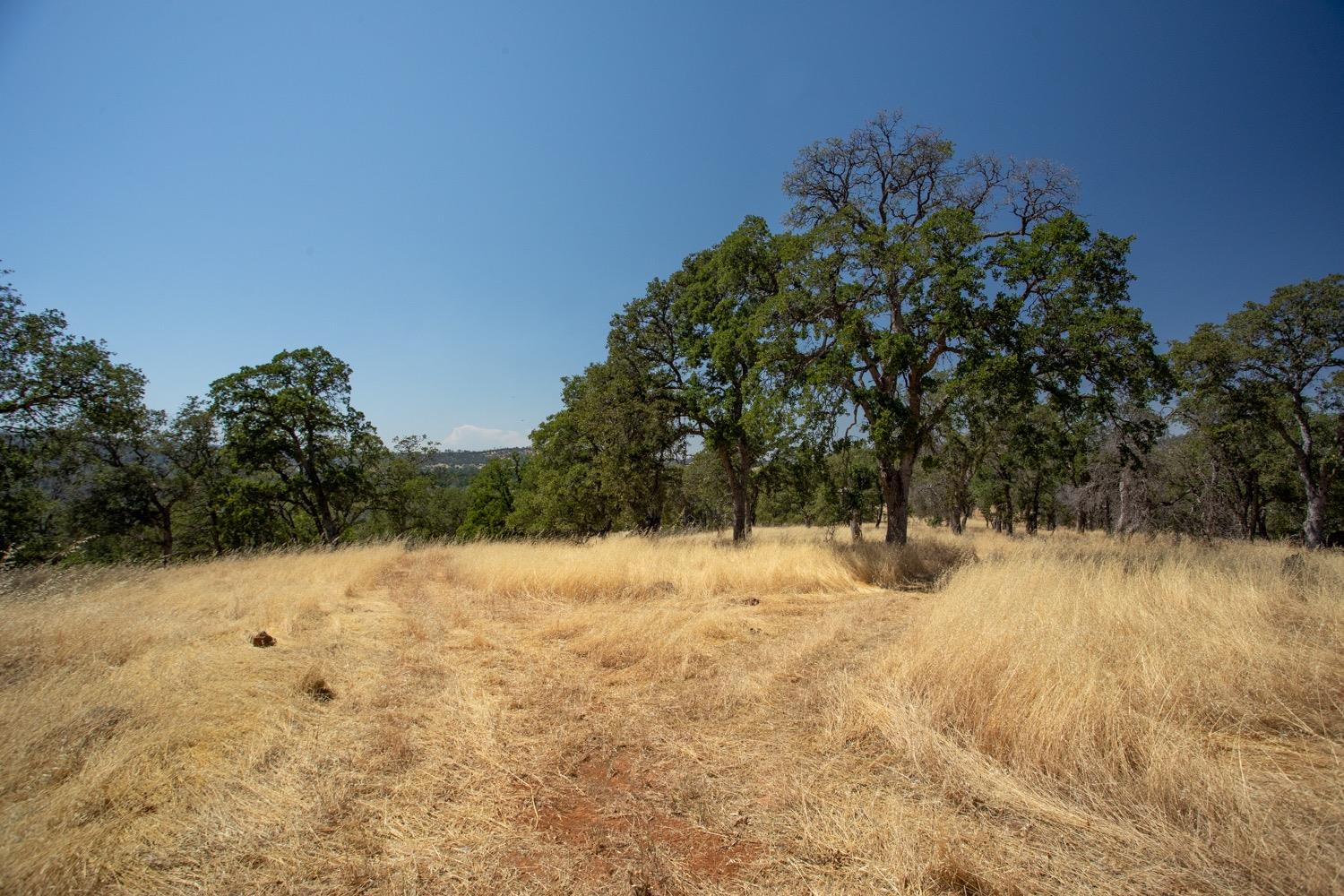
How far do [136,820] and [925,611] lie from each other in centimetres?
768

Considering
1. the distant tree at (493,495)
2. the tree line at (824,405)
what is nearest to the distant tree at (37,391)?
the tree line at (824,405)

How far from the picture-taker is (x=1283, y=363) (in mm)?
14930

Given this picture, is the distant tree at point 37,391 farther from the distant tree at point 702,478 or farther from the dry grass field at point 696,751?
the distant tree at point 702,478

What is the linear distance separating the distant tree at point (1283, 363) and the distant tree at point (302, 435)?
31.6m

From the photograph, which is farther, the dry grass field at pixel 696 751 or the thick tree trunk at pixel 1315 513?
the thick tree trunk at pixel 1315 513

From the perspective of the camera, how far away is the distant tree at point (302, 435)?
19891 millimetres

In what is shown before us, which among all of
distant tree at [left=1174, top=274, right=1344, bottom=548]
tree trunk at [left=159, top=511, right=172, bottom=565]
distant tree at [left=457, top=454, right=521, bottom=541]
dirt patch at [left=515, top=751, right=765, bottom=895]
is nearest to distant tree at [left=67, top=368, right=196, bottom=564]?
tree trunk at [left=159, top=511, right=172, bottom=565]

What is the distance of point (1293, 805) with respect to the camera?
238 cm

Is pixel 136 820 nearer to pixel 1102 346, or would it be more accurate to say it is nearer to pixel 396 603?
pixel 396 603

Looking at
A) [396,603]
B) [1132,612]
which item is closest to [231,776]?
[396,603]

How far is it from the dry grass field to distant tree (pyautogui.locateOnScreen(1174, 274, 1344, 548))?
45.0ft

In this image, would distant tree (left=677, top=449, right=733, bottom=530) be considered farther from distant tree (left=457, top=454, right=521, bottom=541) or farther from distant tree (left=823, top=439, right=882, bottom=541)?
distant tree (left=457, top=454, right=521, bottom=541)

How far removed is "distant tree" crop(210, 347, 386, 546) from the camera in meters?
19.9

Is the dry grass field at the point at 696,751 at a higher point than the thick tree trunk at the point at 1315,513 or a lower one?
lower
